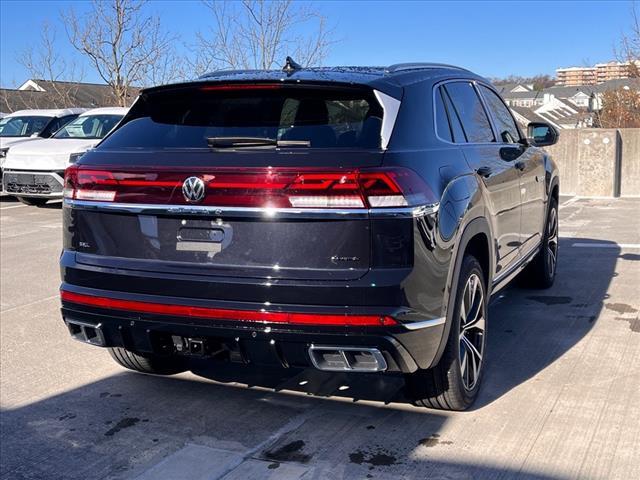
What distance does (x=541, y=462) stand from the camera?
3.40 meters

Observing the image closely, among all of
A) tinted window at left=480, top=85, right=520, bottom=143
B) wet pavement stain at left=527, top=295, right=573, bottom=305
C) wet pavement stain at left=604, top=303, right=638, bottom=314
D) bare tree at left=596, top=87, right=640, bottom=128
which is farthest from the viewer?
bare tree at left=596, top=87, right=640, bottom=128

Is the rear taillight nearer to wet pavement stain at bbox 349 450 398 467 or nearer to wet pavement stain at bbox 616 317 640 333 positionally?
wet pavement stain at bbox 349 450 398 467

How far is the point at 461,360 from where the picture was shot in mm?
3920

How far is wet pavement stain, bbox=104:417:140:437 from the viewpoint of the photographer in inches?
150

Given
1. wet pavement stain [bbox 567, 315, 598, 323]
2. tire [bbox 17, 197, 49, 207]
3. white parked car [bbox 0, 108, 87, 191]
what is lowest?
wet pavement stain [bbox 567, 315, 598, 323]

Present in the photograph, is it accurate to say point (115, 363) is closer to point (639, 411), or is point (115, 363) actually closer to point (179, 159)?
point (179, 159)

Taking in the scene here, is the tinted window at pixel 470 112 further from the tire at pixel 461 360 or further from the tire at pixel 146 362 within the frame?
the tire at pixel 146 362

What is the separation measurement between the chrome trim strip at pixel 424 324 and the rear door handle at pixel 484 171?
1.10 meters

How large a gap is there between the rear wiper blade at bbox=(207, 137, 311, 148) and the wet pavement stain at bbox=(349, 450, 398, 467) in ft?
4.76

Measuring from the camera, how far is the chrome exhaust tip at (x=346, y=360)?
3271 millimetres

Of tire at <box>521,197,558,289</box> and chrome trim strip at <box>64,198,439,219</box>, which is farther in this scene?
tire at <box>521,197,558,289</box>

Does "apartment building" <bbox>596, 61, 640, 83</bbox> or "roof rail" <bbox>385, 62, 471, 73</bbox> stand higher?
"apartment building" <bbox>596, 61, 640, 83</bbox>

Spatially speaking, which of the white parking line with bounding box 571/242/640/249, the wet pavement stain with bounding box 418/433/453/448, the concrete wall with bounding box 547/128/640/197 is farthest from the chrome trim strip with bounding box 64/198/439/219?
the concrete wall with bounding box 547/128/640/197

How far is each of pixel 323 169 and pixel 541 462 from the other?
164 cm
